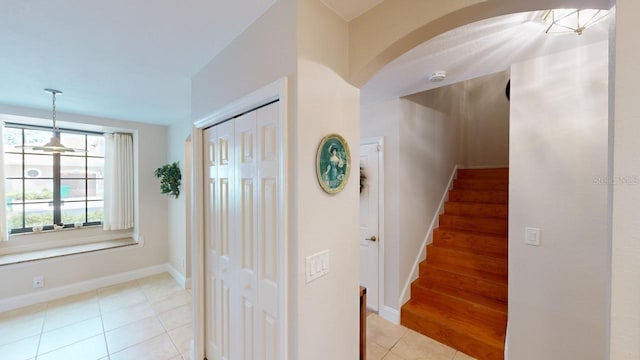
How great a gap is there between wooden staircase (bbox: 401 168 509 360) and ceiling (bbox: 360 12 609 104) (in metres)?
1.79

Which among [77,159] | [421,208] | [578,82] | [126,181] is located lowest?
[421,208]

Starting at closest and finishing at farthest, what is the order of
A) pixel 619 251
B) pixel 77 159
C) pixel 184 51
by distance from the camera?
pixel 619 251, pixel 184 51, pixel 77 159

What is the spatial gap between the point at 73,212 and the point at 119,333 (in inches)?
94.4

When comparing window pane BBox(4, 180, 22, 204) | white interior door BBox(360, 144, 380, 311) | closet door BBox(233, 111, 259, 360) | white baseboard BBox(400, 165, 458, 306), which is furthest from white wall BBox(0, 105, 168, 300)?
white baseboard BBox(400, 165, 458, 306)

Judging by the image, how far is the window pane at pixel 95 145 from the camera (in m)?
3.84

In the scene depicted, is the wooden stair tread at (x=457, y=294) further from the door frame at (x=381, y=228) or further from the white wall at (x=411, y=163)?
the door frame at (x=381, y=228)

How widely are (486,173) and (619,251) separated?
357 centimetres

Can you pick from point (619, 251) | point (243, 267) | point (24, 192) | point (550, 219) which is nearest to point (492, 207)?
point (550, 219)

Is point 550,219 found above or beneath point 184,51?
beneath

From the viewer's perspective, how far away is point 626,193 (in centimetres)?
68

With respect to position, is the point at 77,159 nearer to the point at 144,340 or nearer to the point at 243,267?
the point at 144,340

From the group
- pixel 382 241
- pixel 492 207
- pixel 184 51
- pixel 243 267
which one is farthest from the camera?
pixel 492 207

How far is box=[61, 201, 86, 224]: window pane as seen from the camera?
3.63 metres

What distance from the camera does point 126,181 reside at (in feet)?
12.8
